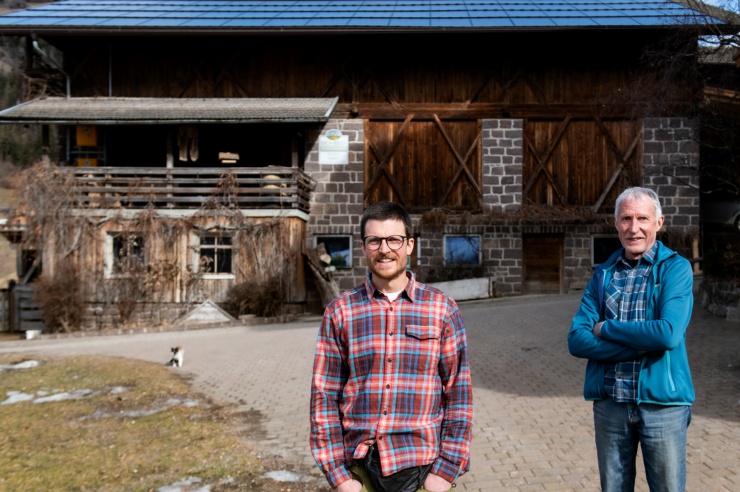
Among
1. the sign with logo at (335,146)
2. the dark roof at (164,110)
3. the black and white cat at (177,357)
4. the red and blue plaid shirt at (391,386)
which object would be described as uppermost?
the dark roof at (164,110)

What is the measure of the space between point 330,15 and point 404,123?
435 centimetres

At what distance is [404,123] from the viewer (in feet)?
64.3

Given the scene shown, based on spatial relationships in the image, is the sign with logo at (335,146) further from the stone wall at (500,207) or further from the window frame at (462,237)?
the window frame at (462,237)

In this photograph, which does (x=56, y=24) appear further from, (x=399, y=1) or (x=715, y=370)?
(x=715, y=370)

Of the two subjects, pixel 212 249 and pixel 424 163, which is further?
pixel 424 163

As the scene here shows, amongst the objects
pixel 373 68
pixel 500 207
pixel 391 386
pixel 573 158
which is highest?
pixel 373 68

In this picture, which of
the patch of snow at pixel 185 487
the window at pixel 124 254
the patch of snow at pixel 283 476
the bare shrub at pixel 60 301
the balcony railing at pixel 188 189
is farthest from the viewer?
the balcony railing at pixel 188 189

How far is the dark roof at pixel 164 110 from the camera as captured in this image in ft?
58.1

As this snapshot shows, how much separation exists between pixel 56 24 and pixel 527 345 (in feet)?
54.8

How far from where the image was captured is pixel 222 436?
659 cm

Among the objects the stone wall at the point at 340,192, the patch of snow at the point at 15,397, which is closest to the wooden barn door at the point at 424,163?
the stone wall at the point at 340,192

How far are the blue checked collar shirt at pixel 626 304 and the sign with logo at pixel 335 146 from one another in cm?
1652

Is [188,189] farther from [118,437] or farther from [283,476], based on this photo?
[283,476]

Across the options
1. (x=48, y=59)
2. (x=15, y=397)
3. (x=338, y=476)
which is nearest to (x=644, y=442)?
(x=338, y=476)
